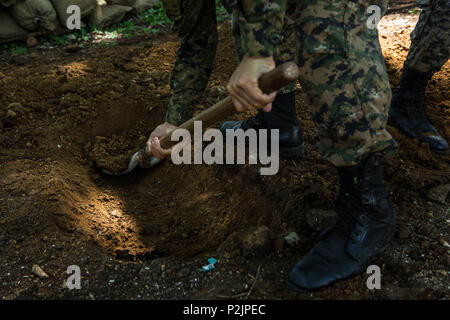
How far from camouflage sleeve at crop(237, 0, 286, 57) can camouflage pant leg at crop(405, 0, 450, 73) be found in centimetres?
135

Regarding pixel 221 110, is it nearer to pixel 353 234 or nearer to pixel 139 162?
pixel 353 234

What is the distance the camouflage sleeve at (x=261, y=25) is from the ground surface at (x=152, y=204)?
0.84 meters

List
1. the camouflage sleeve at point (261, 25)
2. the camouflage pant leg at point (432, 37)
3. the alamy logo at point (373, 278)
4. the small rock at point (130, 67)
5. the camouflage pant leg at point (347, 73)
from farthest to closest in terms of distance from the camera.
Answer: the small rock at point (130, 67)
the camouflage pant leg at point (432, 37)
the alamy logo at point (373, 278)
the camouflage pant leg at point (347, 73)
the camouflage sleeve at point (261, 25)

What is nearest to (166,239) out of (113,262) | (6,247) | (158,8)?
(113,262)

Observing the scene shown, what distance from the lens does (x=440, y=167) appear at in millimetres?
2203

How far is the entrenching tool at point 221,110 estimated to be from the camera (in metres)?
1.15

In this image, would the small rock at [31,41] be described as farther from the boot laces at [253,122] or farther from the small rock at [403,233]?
the small rock at [403,233]

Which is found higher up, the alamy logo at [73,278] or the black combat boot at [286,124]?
the black combat boot at [286,124]

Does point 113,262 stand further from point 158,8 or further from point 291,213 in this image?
point 158,8

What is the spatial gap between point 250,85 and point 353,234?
30.8 inches

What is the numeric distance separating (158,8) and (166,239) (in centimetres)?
376

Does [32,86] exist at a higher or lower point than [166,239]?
higher

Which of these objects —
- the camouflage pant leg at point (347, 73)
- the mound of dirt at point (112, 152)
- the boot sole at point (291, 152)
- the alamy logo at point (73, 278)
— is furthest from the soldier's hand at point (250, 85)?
the mound of dirt at point (112, 152)

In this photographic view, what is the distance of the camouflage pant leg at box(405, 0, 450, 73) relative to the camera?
6.99 feet
